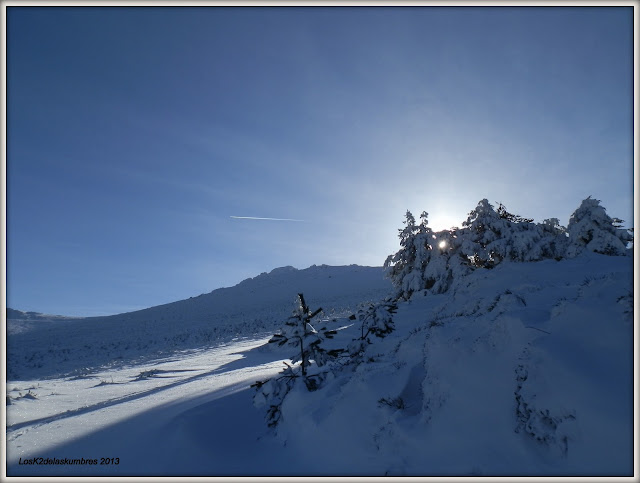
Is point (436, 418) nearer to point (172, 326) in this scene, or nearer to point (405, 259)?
point (405, 259)

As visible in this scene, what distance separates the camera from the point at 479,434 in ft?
9.84

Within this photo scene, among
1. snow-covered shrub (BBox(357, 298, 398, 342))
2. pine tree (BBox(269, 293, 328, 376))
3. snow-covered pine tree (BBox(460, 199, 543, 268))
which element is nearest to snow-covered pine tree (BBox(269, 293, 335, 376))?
pine tree (BBox(269, 293, 328, 376))

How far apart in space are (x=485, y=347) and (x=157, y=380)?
328 inches

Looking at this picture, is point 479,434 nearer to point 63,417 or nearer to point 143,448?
point 143,448

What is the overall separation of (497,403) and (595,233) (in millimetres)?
13759

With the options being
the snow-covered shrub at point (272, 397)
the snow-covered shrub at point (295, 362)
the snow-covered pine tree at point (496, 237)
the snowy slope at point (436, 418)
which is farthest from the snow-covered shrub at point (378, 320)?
the snow-covered pine tree at point (496, 237)

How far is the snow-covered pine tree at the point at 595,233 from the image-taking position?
505 inches

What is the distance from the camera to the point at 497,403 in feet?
10.3

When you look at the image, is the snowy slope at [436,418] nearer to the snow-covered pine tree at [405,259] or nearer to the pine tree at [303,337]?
the pine tree at [303,337]

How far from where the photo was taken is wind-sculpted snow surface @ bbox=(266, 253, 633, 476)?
8.51 feet

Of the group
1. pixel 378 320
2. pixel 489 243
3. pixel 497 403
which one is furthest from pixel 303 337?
pixel 489 243

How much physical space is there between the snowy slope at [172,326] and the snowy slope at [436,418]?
9.89 m

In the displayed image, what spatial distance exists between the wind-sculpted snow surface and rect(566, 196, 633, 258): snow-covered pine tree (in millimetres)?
11376

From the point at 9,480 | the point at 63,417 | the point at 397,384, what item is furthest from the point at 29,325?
the point at 397,384
